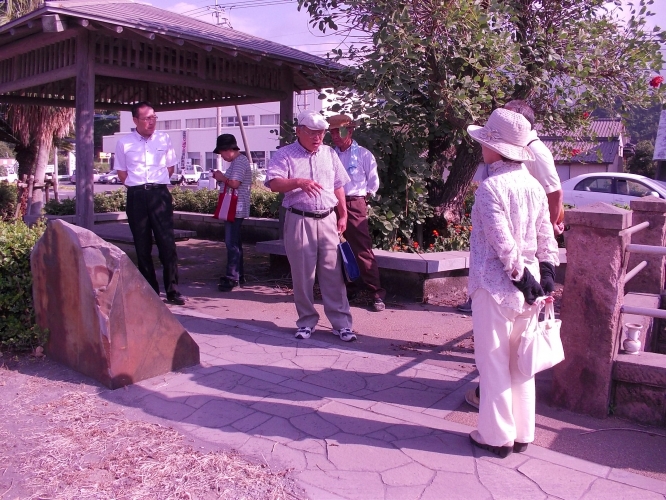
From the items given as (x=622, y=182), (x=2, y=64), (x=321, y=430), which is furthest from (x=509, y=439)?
(x=622, y=182)

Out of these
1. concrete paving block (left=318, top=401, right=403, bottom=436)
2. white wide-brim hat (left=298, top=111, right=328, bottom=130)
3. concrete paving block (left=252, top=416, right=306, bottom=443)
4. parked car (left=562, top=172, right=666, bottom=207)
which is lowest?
concrete paving block (left=252, top=416, right=306, bottom=443)

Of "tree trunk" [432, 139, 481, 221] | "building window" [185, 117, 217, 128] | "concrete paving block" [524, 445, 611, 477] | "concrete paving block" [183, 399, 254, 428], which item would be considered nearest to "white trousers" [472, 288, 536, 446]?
"concrete paving block" [524, 445, 611, 477]

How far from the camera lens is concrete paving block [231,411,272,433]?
3.82 meters

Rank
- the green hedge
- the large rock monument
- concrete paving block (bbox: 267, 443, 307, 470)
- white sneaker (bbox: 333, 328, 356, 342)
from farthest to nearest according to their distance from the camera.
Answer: the green hedge < white sneaker (bbox: 333, 328, 356, 342) < the large rock monument < concrete paving block (bbox: 267, 443, 307, 470)

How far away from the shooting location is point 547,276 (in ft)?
12.0

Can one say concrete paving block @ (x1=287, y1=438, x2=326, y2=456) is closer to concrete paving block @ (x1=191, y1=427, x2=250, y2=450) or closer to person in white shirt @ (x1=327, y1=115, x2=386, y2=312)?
concrete paving block @ (x1=191, y1=427, x2=250, y2=450)

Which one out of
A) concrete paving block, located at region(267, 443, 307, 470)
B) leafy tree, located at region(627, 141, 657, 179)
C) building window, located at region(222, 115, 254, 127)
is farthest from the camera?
building window, located at region(222, 115, 254, 127)

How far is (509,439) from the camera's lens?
3.48 meters

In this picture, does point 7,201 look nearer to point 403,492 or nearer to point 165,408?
point 165,408

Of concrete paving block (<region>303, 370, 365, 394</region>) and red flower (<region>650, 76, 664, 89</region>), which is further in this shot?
red flower (<region>650, 76, 664, 89</region>)

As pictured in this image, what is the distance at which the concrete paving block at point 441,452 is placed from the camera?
3410mm

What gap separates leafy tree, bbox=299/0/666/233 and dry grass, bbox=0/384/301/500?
426cm

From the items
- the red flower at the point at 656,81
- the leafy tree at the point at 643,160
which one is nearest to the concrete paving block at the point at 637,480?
the red flower at the point at 656,81

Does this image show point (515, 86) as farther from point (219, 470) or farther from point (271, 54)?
point (219, 470)
